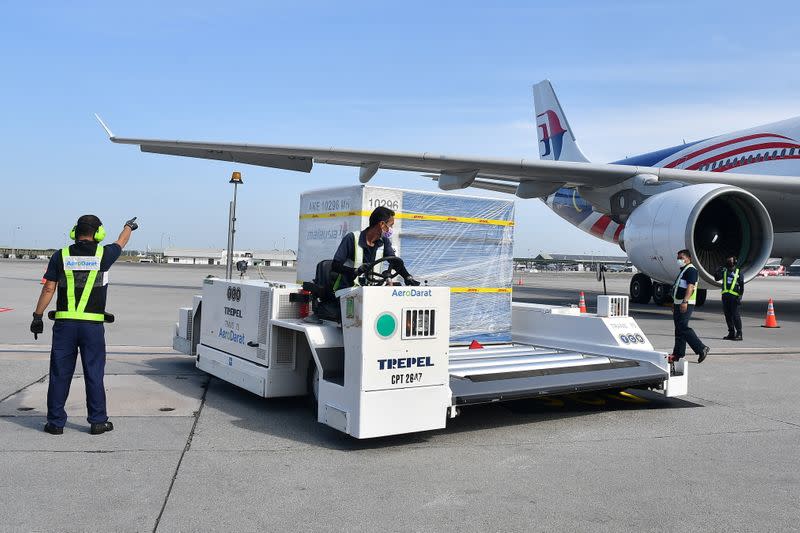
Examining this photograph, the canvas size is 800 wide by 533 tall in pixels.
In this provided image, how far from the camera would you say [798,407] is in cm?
650

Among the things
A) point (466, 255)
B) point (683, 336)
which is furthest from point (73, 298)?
point (683, 336)

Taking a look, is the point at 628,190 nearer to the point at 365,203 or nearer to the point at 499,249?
the point at 499,249

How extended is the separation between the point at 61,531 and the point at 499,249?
17.0ft

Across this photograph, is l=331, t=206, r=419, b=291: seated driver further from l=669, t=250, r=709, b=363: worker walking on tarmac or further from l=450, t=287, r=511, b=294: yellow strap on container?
l=669, t=250, r=709, b=363: worker walking on tarmac

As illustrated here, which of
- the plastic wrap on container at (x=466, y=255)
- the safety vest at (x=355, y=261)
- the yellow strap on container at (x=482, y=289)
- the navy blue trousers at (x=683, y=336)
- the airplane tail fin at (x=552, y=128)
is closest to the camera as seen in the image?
the safety vest at (x=355, y=261)

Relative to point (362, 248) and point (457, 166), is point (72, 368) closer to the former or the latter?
point (362, 248)

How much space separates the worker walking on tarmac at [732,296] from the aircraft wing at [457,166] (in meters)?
2.19

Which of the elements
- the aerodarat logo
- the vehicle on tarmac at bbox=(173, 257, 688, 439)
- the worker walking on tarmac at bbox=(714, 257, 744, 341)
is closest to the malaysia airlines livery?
the worker walking on tarmac at bbox=(714, 257, 744, 341)

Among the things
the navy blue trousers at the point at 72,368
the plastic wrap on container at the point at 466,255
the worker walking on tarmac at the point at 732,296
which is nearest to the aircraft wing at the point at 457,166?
the worker walking on tarmac at the point at 732,296

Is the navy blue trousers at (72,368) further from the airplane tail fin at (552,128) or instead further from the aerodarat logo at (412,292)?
the airplane tail fin at (552,128)

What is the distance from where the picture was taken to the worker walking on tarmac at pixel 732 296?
473 inches

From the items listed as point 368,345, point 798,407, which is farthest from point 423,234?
point 798,407

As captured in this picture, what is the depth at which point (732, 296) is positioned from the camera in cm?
1222

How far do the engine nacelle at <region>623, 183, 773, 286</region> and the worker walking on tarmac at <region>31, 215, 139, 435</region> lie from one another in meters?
10.0
